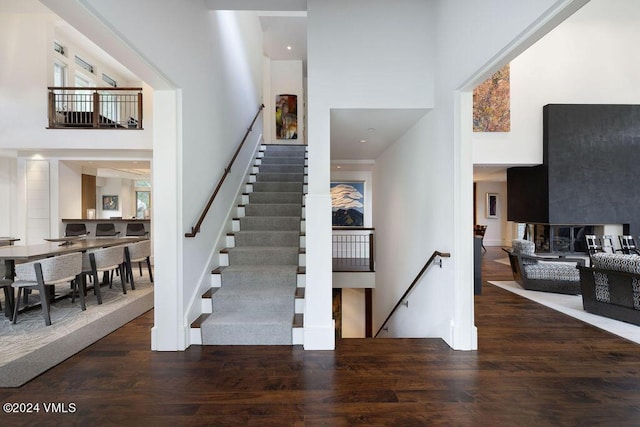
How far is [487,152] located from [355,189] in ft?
11.8

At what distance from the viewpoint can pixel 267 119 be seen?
370 inches

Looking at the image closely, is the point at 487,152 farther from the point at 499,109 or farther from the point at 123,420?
the point at 123,420

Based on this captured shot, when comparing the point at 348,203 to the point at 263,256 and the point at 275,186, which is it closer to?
the point at 275,186

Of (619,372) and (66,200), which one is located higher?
(66,200)

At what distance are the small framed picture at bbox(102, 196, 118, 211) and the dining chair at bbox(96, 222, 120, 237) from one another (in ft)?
23.2

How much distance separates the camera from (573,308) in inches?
168

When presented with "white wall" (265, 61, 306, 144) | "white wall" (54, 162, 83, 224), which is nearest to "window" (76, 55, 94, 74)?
"white wall" (54, 162, 83, 224)

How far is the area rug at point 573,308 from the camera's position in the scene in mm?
3396

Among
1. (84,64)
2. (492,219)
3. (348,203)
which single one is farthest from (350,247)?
(84,64)

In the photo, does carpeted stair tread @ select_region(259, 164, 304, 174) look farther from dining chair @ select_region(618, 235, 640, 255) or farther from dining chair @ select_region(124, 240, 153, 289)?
dining chair @ select_region(618, 235, 640, 255)

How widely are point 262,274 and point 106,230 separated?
7044 millimetres

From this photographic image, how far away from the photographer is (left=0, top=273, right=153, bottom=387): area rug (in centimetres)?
245

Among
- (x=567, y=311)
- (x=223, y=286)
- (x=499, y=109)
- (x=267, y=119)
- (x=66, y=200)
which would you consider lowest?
(x=567, y=311)

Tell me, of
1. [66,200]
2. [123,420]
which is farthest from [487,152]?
[66,200]
